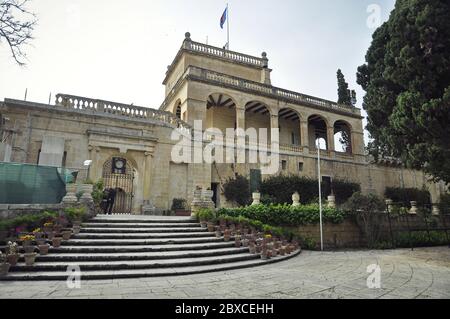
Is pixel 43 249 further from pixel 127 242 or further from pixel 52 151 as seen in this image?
pixel 52 151

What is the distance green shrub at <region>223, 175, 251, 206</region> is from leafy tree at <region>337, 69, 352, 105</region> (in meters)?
16.4

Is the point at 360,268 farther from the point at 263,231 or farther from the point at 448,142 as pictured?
the point at 448,142

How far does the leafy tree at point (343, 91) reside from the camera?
90.8 ft

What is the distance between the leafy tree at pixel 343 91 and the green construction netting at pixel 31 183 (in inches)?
1013

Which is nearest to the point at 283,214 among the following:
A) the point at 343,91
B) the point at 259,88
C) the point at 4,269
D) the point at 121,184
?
the point at 4,269

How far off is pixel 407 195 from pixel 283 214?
19449 mm

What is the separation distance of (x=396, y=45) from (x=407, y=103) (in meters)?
2.40

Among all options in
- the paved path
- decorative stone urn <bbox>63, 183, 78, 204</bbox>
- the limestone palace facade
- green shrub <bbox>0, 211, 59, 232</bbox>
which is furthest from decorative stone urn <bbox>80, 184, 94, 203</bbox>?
the paved path

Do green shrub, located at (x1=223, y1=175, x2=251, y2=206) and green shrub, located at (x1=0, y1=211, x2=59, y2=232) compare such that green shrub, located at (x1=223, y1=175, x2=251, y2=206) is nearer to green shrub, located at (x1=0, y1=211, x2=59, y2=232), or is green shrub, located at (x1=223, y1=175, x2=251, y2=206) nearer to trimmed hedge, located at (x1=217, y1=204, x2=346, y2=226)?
trimmed hedge, located at (x1=217, y1=204, x2=346, y2=226)

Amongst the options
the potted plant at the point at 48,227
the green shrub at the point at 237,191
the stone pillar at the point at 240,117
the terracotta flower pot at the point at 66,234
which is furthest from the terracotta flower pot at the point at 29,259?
the stone pillar at the point at 240,117

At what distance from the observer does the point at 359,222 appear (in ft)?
40.9

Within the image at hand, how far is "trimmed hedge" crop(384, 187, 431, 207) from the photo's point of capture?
24500 millimetres

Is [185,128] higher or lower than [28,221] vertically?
higher

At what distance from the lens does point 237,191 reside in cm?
1728
